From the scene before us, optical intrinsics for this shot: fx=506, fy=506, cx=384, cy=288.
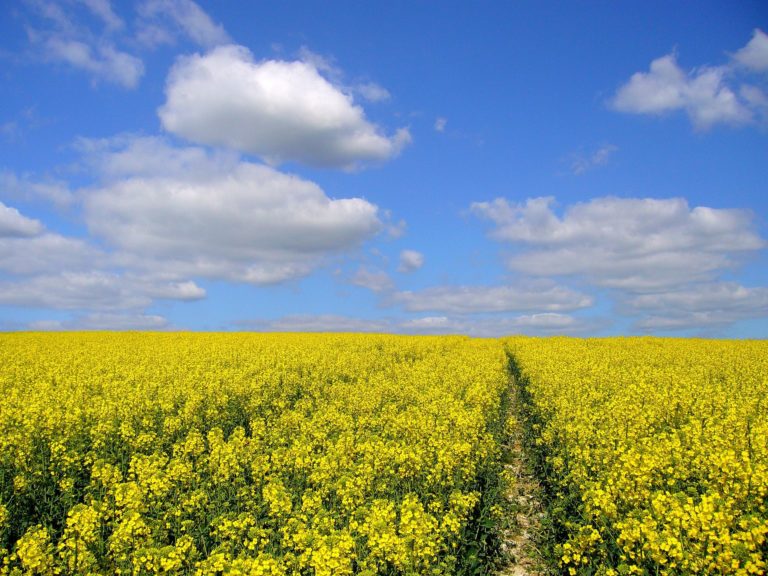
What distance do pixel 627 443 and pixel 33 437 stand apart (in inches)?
496

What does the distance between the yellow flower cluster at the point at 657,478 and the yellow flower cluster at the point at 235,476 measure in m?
1.74

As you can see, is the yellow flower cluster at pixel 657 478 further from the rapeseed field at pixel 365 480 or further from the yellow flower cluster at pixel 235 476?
the yellow flower cluster at pixel 235 476

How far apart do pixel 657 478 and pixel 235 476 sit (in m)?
7.71

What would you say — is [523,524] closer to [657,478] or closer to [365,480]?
[657,478]

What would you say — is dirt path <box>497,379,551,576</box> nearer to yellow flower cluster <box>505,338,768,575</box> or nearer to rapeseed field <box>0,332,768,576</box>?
rapeseed field <box>0,332,768,576</box>

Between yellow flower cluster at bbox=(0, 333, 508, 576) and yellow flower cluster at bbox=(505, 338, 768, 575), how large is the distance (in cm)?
174

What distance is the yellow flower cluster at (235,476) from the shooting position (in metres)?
6.31

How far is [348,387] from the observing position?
17.5 metres

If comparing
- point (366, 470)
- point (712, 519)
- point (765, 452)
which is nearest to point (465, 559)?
point (366, 470)

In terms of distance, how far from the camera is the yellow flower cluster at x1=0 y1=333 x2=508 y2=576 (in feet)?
20.7

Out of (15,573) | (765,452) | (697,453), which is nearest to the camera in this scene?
(15,573)

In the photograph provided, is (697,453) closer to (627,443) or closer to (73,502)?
(627,443)

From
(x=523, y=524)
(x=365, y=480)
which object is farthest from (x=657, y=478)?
(x=365, y=480)

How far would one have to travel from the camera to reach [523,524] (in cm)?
1069
